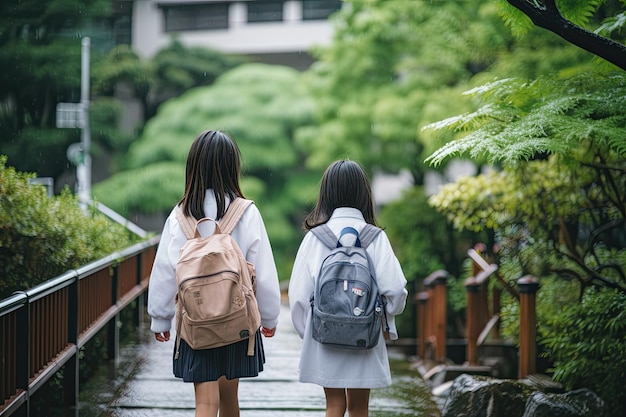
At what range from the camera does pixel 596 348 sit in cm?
640

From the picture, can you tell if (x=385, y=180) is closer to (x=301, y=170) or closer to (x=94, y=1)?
(x=301, y=170)

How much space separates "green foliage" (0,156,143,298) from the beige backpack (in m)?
2.69

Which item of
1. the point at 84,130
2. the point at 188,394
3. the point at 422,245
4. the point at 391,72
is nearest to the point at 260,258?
the point at 188,394

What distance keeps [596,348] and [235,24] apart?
30846 millimetres

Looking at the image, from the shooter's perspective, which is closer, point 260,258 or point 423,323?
point 260,258

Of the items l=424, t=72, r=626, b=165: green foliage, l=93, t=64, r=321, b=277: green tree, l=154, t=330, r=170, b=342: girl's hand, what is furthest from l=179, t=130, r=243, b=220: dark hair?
l=93, t=64, r=321, b=277: green tree

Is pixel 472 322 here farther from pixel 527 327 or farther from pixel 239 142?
pixel 239 142

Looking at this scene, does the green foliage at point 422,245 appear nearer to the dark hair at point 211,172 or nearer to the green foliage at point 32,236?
the green foliage at point 32,236

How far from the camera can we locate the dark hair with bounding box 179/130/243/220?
4535 millimetres

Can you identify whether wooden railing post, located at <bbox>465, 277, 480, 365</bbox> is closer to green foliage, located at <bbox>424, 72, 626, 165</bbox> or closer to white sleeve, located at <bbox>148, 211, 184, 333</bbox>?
green foliage, located at <bbox>424, 72, 626, 165</bbox>

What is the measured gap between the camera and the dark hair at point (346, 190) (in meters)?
4.75

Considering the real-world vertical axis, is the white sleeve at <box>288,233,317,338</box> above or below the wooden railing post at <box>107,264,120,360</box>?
above

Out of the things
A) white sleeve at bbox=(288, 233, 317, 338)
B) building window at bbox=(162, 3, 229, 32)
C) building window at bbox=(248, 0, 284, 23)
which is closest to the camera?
white sleeve at bbox=(288, 233, 317, 338)

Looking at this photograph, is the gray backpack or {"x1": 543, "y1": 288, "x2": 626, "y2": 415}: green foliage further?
{"x1": 543, "y1": 288, "x2": 626, "y2": 415}: green foliage
